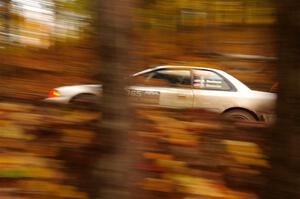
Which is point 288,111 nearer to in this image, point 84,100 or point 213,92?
point 84,100

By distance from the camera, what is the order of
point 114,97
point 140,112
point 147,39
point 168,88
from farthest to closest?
point 168,88, point 147,39, point 140,112, point 114,97

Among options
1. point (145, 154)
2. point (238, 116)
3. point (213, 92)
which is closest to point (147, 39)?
point (145, 154)

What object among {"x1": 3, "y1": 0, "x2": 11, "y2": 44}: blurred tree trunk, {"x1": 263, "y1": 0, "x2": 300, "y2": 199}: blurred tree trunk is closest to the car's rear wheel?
{"x1": 263, "y1": 0, "x2": 300, "y2": 199}: blurred tree trunk

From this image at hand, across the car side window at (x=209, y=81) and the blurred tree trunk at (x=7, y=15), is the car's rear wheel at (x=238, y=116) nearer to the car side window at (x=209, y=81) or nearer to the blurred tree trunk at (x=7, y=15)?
the car side window at (x=209, y=81)

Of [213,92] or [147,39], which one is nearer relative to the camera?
[147,39]

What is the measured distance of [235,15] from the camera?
427 cm

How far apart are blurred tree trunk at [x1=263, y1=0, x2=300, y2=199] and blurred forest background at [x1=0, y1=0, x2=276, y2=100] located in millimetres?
818

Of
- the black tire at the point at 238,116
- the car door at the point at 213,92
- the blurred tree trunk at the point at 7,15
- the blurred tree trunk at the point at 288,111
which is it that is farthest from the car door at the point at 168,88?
the blurred tree trunk at the point at 7,15

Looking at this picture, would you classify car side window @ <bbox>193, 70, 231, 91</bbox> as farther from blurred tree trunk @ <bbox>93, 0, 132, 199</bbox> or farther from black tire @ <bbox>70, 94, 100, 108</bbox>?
blurred tree trunk @ <bbox>93, 0, 132, 199</bbox>

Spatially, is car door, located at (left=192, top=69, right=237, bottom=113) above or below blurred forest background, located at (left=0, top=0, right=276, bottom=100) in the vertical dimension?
below

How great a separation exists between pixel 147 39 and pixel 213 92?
140 inches

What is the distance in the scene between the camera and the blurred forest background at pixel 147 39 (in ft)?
13.5

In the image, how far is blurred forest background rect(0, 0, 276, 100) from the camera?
4.11 m

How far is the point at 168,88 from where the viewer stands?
4863 mm
